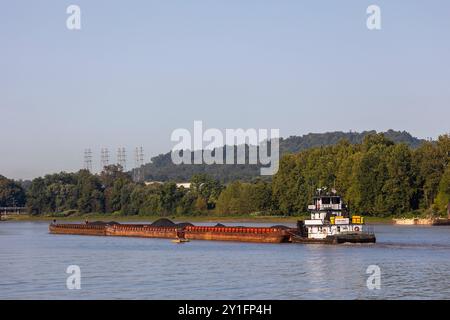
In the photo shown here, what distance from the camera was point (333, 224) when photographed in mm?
102938

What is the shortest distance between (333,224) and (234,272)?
32.4 meters

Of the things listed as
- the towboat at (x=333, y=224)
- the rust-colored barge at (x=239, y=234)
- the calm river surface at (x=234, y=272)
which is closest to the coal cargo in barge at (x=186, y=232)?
the rust-colored barge at (x=239, y=234)

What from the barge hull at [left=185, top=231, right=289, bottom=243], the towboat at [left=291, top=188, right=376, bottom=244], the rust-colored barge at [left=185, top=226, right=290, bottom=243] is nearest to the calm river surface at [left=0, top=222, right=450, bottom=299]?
the towboat at [left=291, top=188, right=376, bottom=244]

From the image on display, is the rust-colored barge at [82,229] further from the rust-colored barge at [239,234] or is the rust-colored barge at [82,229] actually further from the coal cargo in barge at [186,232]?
the rust-colored barge at [239,234]

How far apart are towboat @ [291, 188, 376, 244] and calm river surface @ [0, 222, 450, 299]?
4.90 feet

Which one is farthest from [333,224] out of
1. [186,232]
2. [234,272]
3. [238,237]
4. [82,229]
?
[82,229]

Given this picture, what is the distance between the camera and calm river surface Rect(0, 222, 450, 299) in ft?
196

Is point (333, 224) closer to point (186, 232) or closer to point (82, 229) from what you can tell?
point (186, 232)

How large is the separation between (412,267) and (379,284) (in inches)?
523

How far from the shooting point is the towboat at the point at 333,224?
10144 centimetres

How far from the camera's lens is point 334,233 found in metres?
103

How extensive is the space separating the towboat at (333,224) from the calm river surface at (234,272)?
149 cm

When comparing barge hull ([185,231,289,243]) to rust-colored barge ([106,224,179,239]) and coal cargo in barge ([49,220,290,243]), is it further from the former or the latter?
rust-colored barge ([106,224,179,239])
